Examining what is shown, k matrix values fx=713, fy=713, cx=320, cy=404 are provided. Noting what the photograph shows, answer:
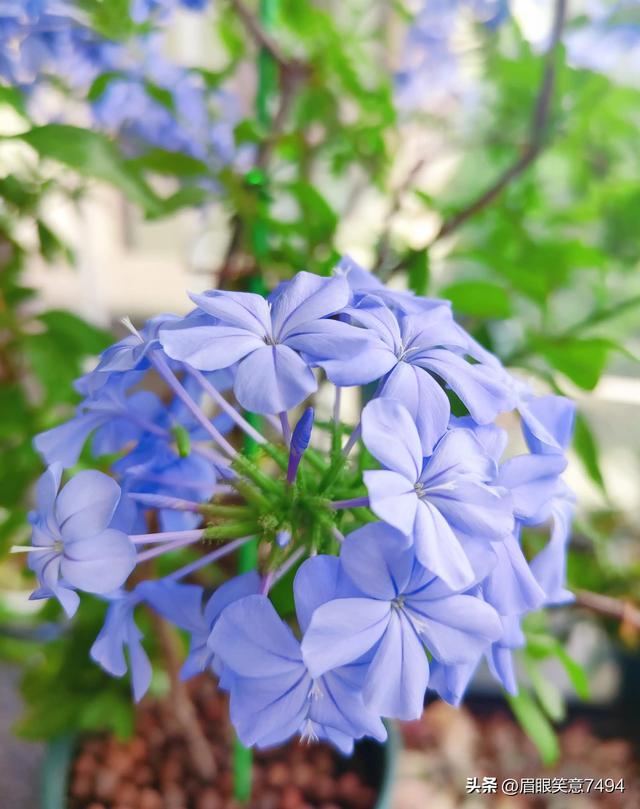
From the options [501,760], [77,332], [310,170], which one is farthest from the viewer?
[501,760]

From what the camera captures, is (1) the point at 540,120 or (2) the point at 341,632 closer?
(2) the point at 341,632

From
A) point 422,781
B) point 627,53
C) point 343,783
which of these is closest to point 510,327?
point 627,53

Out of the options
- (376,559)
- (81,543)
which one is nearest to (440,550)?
(376,559)

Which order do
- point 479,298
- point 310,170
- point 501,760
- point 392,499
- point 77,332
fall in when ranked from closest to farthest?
point 392,499
point 479,298
point 77,332
point 310,170
point 501,760

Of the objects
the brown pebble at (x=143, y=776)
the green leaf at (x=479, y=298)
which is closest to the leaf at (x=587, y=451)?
the green leaf at (x=479, y=298)

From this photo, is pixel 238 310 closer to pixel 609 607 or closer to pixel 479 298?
pixel 479 298

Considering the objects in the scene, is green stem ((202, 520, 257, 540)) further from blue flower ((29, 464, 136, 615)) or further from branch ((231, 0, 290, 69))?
branch ((231, 0, 290, 69))

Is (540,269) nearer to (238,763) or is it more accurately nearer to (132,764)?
(238,763)
